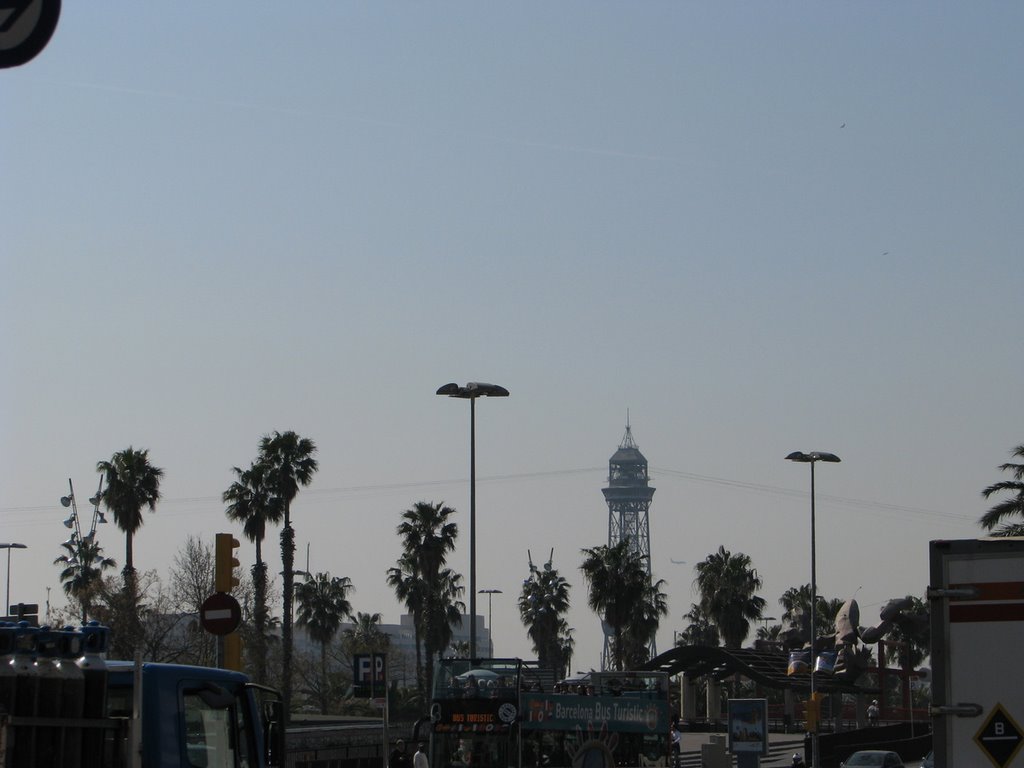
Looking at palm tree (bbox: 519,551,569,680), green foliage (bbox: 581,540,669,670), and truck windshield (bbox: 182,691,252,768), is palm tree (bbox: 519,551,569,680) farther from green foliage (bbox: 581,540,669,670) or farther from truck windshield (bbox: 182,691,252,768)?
truck windshield (bbox: 182,691,252,768)

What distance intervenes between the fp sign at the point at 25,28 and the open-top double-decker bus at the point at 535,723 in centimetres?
2111

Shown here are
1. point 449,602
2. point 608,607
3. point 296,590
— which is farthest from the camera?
point 296,590

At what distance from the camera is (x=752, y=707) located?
1404 inches

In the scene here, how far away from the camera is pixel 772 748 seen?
64062mm

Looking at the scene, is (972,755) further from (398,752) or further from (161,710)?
(398,752)

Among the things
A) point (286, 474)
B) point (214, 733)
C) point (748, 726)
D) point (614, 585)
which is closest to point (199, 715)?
point (214, 733)

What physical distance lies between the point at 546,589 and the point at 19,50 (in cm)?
7621

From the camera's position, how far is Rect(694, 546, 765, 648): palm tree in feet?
283

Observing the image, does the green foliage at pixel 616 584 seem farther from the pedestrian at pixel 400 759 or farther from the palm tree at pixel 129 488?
the pedestrian at pixel 400 759

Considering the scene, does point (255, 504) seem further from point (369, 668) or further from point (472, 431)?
point (369, 668)

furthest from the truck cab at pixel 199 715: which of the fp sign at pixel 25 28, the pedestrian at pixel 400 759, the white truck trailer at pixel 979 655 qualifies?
the pedestrian at pixel 400 759

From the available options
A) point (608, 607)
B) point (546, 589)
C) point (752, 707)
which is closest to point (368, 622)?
point (546, 589)

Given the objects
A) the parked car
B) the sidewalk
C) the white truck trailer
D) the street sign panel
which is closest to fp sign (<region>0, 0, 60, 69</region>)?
the white truck trailer

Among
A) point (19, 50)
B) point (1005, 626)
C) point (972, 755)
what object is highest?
point (19, 50)
